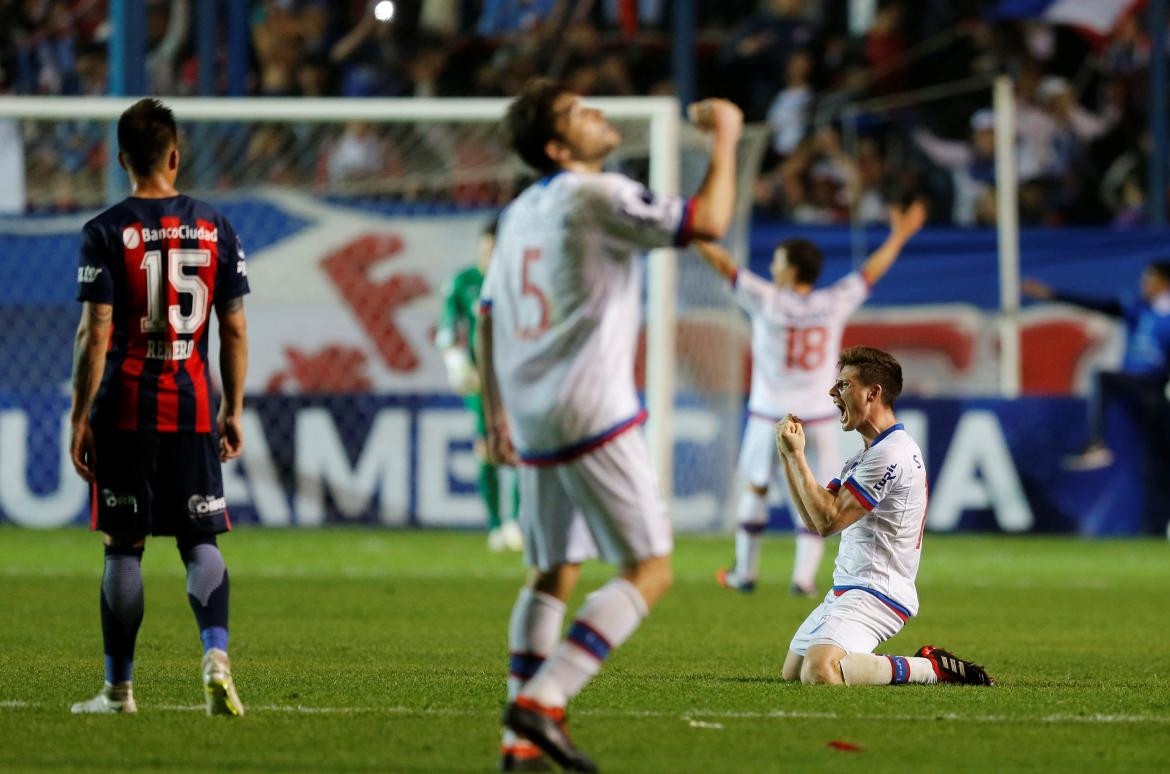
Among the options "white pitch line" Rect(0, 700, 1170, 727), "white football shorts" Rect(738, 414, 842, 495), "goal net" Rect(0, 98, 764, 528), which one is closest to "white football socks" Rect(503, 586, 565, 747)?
"white pitch line" Rect(0, 700, 1170, 727)

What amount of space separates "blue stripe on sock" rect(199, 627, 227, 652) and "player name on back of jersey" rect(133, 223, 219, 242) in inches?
46.1

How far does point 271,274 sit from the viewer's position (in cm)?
1644

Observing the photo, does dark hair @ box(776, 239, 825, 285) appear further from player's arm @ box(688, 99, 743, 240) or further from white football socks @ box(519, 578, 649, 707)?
white football socks @ box(519, 578, 649, 707)

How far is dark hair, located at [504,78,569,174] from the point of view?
200 inches

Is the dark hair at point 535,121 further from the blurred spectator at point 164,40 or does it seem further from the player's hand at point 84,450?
the blurred spectator at point 164,40

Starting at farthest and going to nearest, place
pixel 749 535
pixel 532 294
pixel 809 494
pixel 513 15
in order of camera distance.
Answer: pixel 513 15 < pixel 749 535 < pixel 809 494 < pixel 532 294

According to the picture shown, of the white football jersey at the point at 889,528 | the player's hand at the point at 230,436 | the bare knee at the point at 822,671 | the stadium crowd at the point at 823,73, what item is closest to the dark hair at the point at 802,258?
the white football jersey at the point at 889,528

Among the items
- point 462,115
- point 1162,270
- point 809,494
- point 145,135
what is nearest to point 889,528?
point 809,494

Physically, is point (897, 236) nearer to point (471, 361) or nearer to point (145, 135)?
point (471, 361)

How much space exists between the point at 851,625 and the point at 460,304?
719 cm

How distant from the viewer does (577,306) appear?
5.00m

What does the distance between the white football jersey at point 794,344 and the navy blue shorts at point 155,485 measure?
5.71m

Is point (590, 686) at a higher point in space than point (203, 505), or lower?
lower

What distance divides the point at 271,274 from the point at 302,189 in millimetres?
824
